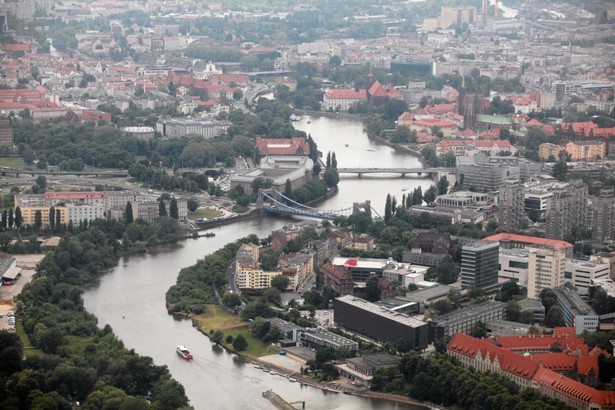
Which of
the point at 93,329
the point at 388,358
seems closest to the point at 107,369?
the point at 93,329

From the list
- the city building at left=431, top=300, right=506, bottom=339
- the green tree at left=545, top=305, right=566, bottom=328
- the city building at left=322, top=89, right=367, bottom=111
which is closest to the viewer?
the city building at left=431, top=300, right=506, bottom=339

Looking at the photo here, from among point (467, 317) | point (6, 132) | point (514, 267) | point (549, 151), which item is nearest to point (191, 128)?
point (6, 132)

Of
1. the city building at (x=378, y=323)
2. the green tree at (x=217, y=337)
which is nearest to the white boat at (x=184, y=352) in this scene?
the green tree at (x=217, y=337)

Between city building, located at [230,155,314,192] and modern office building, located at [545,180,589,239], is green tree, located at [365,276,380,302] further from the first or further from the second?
city building, located at [230,155,314,192]

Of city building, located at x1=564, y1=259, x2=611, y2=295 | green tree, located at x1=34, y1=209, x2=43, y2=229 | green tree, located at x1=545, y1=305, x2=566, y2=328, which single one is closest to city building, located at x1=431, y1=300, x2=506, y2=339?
green tree, located at x1=545, y1=305, x2=566, y2=328

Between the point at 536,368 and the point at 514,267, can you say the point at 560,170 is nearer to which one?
the point at 514,267

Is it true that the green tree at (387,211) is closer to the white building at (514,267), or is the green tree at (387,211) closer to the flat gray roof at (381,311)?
the white building at (514,267)
